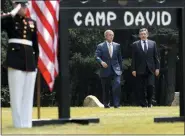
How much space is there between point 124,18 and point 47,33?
1.17m

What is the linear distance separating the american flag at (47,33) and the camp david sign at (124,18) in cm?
43

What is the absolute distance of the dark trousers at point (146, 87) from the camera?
1576cm

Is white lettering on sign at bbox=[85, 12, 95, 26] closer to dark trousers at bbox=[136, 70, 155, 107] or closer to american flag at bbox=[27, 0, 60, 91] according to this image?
american flag at bbox=[27, 0, 60, 91]

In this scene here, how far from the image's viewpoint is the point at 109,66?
15781 millimetres

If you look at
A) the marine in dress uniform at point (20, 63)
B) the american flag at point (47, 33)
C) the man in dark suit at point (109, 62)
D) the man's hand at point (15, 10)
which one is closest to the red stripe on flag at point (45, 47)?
the american flag at point (47, 33)

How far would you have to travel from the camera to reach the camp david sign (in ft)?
31.9

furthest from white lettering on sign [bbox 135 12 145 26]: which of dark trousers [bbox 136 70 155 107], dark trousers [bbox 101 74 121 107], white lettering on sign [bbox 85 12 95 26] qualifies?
dark trousers [bbox 136 70 155 107]

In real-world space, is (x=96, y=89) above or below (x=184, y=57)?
below

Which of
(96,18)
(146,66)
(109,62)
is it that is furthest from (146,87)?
(96,18)

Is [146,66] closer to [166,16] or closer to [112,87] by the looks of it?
[112,87]

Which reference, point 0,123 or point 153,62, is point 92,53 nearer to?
point 153,62

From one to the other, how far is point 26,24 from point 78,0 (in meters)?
0.96

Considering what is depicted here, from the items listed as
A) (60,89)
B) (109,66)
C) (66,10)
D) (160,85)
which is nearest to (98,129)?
(60,89)

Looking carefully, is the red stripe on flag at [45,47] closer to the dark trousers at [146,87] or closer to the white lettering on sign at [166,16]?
the white lettering on sign at [166,16]
